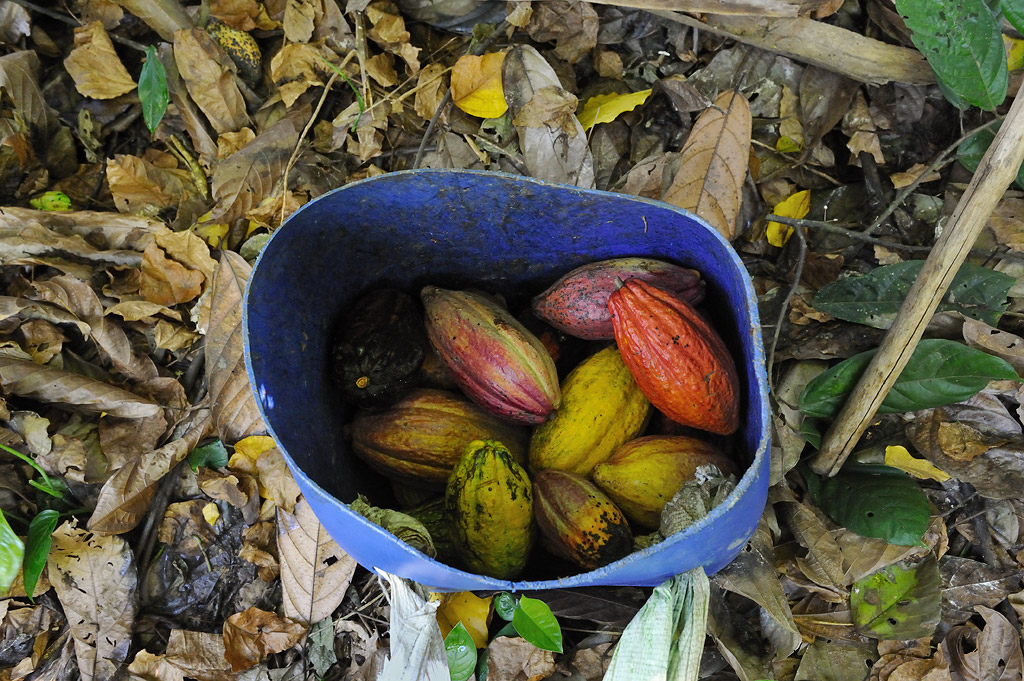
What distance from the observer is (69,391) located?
1338 mm

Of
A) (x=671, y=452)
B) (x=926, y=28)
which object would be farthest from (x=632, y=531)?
(x=926, y=28)

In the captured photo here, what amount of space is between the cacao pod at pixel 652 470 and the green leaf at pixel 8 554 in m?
1.00

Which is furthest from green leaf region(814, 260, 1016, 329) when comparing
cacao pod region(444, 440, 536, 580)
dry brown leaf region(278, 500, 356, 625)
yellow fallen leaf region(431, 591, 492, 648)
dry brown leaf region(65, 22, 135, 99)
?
dry brown leaf region(65, 22, 135, 99)

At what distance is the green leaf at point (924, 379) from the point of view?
3.75 ft

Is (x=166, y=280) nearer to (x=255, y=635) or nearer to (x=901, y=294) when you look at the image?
(x=255, y=635)

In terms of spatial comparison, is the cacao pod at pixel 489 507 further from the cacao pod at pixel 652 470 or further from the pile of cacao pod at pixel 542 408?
the cacao pod at pixel 652 470

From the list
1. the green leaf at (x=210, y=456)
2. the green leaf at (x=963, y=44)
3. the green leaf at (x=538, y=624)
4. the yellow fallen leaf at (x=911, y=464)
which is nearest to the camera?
the green leaf at (x=538, y=624)

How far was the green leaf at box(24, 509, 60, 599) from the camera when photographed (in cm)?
126

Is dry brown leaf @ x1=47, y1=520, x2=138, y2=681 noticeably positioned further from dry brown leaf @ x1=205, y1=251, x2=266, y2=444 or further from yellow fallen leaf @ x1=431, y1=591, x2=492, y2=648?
yellow fallen leaf @ x1=431, y1=591, x2=492, y2=648

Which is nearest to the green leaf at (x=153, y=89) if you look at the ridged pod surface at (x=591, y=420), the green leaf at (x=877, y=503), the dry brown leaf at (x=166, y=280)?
the dry brown leaf at (x=166, y=280)

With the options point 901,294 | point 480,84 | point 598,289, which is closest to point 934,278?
point 901,294

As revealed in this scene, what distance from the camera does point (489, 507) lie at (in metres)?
0.96

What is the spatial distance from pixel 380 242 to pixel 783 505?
86 cm

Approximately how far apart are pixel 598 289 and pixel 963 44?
29.5 inches
